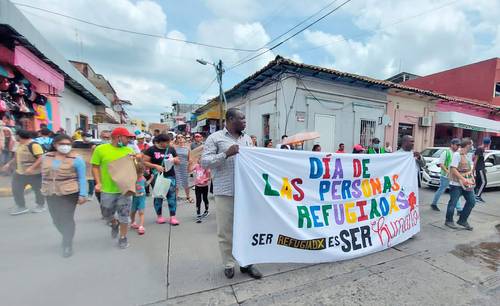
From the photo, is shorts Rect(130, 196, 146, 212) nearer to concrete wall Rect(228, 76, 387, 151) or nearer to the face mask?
the face mask

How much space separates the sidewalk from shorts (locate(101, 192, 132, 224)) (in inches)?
19.1

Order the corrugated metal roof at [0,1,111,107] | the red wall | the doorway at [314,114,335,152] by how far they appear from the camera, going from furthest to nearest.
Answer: the red wall < the doorway at [314,114,335,152] < the corrugated metal roof at [0,1,111,107]

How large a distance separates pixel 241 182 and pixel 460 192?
437 cm

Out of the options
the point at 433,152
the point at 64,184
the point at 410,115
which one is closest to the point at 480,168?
the point at 433,152

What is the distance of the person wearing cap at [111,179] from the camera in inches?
129

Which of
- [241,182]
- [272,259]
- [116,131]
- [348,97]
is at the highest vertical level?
[348,97]

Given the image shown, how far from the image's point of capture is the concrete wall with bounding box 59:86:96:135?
1110cm

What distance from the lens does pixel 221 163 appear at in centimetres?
256

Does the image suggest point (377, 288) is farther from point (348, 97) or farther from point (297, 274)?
point (348, 97)

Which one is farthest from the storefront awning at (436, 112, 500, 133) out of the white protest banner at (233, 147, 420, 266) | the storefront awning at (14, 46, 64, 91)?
the storefront awning at (14, 46, 64, 91)

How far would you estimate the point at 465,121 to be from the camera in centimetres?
1378

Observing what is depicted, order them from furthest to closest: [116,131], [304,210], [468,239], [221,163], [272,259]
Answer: [468,239] → [116,131] → [304,210] → [272,259] → [221,163]

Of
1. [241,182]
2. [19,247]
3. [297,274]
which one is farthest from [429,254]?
[19,247]

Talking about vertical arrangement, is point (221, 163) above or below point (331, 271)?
above
